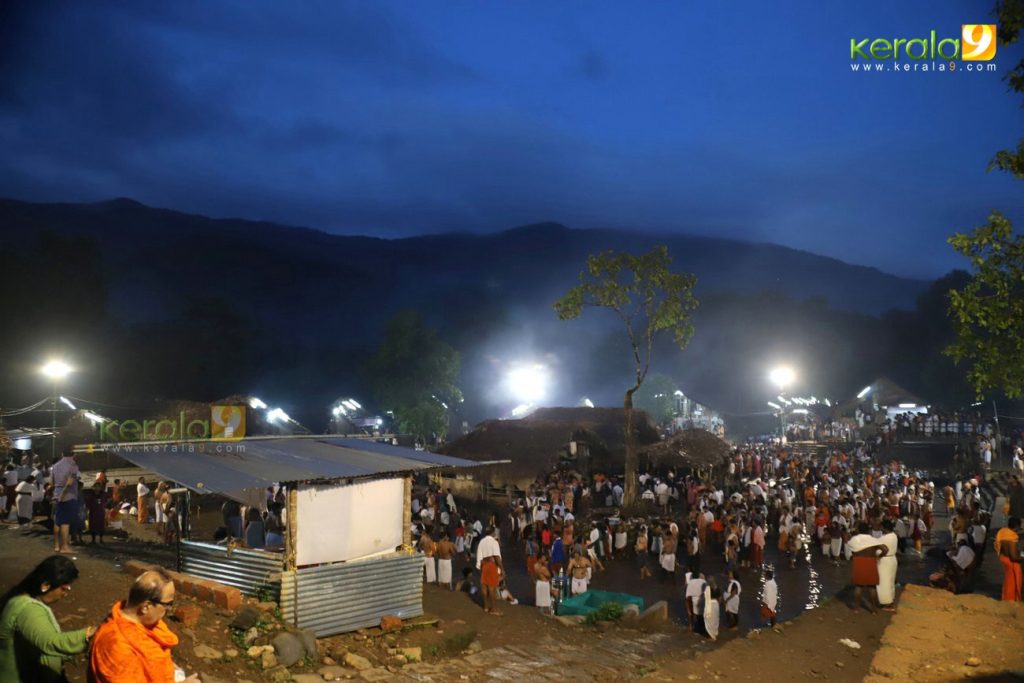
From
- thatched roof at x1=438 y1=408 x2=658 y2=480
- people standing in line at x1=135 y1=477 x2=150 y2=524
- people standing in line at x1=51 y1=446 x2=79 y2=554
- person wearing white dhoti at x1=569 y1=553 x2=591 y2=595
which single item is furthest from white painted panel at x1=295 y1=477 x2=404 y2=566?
thatched roof at x1=438 y1=408 x2=658 y2=480

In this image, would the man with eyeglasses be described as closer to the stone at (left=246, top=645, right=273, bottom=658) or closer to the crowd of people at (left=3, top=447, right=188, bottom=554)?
the stone at (left=246, top=645, right=273, bottom=658)

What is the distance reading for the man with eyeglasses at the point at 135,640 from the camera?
3.84 meters

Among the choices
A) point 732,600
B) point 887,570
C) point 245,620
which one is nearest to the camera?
point 245,620

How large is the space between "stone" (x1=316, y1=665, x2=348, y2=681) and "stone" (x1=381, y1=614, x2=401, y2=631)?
1506 millimetres

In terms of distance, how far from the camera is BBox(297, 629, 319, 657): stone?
8.19 m

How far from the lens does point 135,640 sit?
12.8 ft

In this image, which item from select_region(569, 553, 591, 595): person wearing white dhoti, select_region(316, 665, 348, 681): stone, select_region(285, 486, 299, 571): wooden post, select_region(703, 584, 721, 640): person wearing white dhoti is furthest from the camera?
select_region(569, 553, 591, 595): person wearing white dhoti

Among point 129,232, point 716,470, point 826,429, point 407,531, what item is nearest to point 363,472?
point 407,531

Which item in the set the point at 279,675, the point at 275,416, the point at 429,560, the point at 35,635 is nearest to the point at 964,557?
the point at 429,560

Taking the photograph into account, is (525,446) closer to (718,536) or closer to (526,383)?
(718,536)

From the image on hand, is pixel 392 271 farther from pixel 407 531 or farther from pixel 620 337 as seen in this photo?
pixel 407 531

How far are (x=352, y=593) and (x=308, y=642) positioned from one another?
1.22 meters

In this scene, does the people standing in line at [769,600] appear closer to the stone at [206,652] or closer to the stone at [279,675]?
the stone at [279,675]

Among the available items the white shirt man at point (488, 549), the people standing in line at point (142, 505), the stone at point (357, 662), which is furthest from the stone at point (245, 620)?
the people standing in line at point (142, 505)
